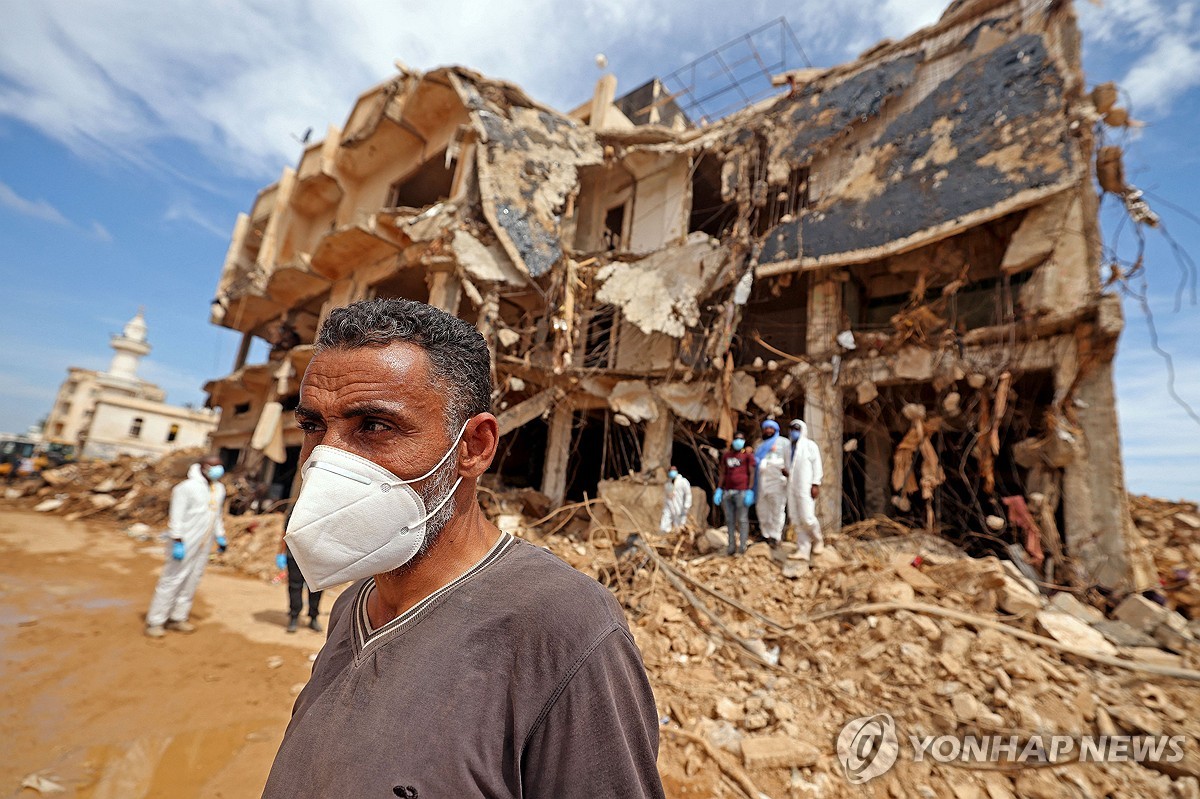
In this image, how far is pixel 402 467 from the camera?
1190 mm

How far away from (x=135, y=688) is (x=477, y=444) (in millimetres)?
4897

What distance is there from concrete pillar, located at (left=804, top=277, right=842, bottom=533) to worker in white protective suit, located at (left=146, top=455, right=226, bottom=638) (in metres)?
8.90

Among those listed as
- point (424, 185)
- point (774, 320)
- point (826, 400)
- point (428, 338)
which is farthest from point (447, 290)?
point (428, 338)

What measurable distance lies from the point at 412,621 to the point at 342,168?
18371 millimetres

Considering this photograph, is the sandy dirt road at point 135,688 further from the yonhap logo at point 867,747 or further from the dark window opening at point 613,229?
the dark window opening at point 613,229

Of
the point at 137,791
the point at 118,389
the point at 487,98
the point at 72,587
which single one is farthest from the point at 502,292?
the point at 118,389

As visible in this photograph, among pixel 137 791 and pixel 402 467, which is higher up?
pixel 402 467

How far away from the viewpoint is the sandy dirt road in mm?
3111

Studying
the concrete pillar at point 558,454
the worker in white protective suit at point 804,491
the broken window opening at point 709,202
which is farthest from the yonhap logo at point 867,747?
the broken window opening at point 709,202

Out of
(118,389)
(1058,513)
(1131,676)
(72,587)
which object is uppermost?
(118,389)

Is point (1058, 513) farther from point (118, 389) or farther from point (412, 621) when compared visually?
point (118, 389)

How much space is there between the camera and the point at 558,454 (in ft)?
40.8

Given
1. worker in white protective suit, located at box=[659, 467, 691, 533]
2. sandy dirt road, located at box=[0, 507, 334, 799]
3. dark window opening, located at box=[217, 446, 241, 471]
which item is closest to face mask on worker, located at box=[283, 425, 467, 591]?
sandy dirt road, located at box=[0, 507, 334, 799]

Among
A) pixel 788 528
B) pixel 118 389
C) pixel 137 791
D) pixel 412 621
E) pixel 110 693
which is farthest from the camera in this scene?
pixel 118 389
